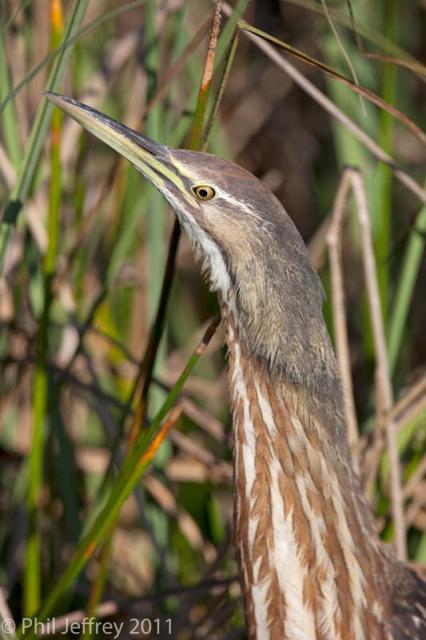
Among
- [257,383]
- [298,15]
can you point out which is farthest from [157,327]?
[298,15]

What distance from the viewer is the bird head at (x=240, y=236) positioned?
124 centimetres

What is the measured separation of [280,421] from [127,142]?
418 millimetres

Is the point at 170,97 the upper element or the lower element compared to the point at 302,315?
upper

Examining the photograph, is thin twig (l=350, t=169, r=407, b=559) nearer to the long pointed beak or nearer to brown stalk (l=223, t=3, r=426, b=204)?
brown stalk (l=223, t=3, r=426, b=204)

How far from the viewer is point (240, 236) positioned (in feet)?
4.09

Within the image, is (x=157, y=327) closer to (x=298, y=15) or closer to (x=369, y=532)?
(x=369, y=532)

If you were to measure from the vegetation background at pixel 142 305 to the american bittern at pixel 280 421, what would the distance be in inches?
4.1

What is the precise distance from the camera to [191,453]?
2057 mm

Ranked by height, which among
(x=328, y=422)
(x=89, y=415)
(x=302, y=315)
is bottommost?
(x=89, y=415)

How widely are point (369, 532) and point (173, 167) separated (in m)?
0.61

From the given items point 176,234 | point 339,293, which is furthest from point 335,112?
point 176,234

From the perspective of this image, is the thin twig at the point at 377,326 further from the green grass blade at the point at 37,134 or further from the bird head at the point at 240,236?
the green grass blade at the point at 37,134

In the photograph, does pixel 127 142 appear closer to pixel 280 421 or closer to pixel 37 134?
pixel 37 134

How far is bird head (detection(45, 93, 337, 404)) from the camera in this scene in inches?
48.8
